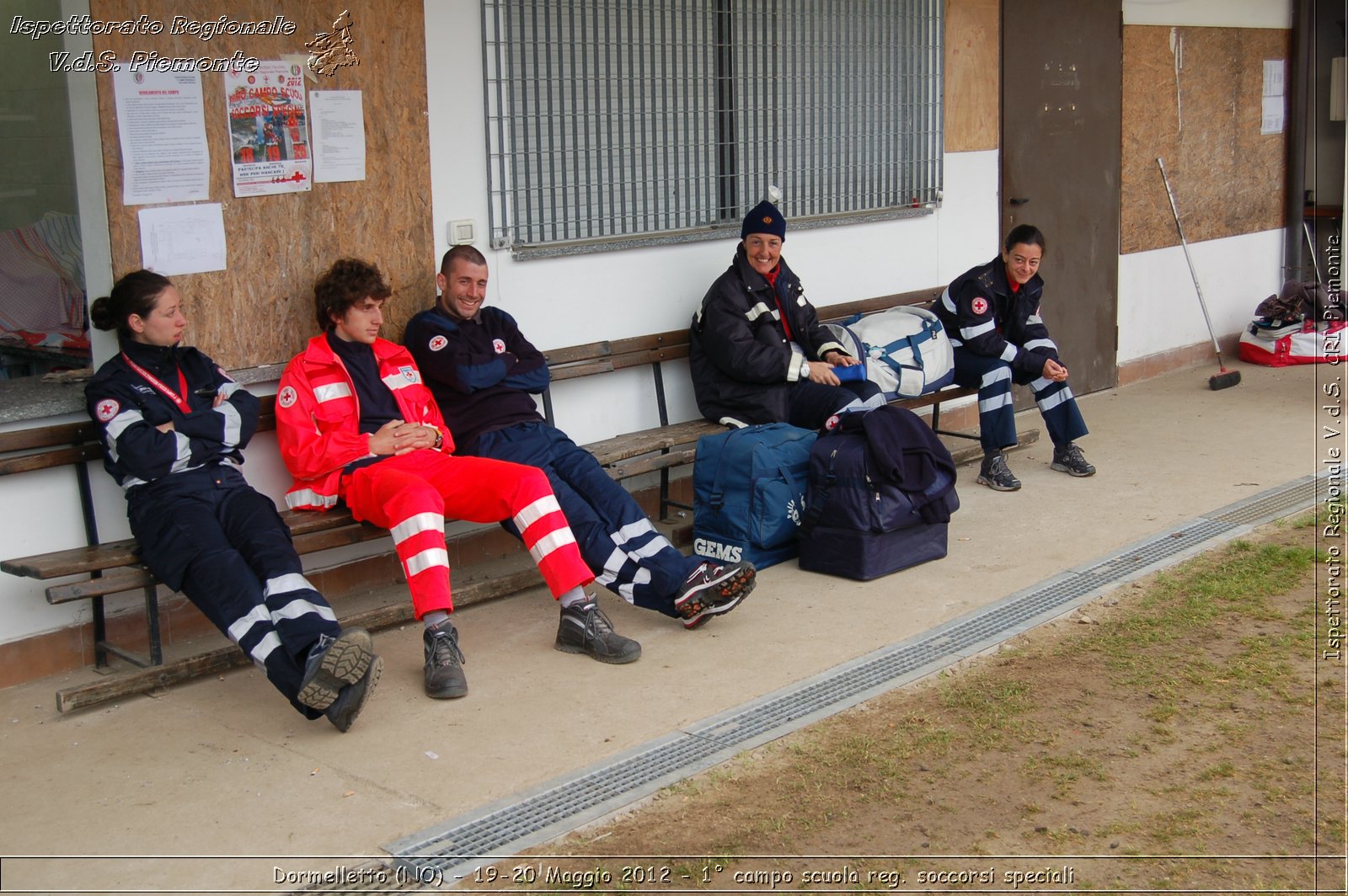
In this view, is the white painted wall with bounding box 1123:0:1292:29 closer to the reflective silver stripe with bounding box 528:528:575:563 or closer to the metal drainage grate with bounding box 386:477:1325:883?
the metal drainage grate with bounding box 386:477:1325:883

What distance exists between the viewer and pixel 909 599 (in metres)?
5.28

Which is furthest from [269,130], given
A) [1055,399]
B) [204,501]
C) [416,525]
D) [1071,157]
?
Answer: [1071,157]

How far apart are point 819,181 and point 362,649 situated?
4.10 metres

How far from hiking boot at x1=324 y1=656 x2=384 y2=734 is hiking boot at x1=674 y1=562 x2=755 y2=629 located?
1.20 m

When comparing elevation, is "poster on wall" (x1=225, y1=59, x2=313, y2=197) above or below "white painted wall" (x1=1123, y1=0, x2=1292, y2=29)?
below

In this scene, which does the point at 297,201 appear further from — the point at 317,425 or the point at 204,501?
the point at 204,501

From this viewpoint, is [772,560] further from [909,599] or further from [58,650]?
[58,650]

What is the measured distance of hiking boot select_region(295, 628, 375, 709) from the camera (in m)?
3.93

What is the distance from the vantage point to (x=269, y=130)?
16.2ft

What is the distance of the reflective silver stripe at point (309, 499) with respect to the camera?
15.8 feet

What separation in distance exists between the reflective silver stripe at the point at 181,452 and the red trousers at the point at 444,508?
545 mm

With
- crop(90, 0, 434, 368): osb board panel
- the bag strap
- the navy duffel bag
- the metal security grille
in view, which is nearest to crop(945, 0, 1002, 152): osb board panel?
the metal security grille

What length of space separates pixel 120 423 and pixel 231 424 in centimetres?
35

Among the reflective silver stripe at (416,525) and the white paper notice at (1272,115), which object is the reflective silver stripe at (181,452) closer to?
the reflective silver stripe at (416,525)
